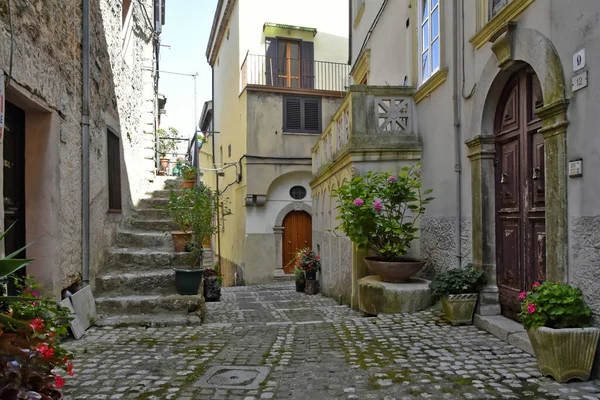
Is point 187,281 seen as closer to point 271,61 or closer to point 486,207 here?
point 486,207

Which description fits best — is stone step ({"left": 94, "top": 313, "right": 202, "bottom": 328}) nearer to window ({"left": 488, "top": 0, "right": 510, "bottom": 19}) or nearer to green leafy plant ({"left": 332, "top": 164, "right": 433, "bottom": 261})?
green leafy plant ({"left": 332, "top": 164, "right": 433, "bottom": 261})

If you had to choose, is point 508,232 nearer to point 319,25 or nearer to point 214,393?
point 214,393

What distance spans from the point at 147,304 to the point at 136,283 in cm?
52

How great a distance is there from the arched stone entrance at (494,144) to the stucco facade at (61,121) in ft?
14.7

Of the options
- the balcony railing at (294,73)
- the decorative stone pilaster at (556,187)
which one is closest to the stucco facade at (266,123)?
the balcony railing at (294,73)

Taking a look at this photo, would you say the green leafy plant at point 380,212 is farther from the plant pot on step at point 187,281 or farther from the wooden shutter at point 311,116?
the wooden shutter at point 311,116

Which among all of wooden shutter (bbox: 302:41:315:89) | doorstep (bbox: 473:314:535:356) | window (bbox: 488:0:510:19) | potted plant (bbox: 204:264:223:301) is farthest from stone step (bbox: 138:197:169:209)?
wooden shutter (bbox: 302:41:315:89)

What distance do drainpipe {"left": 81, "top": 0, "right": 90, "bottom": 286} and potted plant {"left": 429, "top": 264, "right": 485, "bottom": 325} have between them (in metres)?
4.24

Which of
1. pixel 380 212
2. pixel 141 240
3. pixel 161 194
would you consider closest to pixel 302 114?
pixel 161 194

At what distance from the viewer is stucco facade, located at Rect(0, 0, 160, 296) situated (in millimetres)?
4105

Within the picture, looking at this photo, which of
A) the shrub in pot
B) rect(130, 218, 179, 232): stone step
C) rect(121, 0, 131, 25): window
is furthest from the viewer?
rect(121, 0, 131, 25): window

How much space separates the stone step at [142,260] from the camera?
6.49 m

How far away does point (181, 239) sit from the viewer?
6.73m

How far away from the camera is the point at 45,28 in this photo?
4477 millimetres
